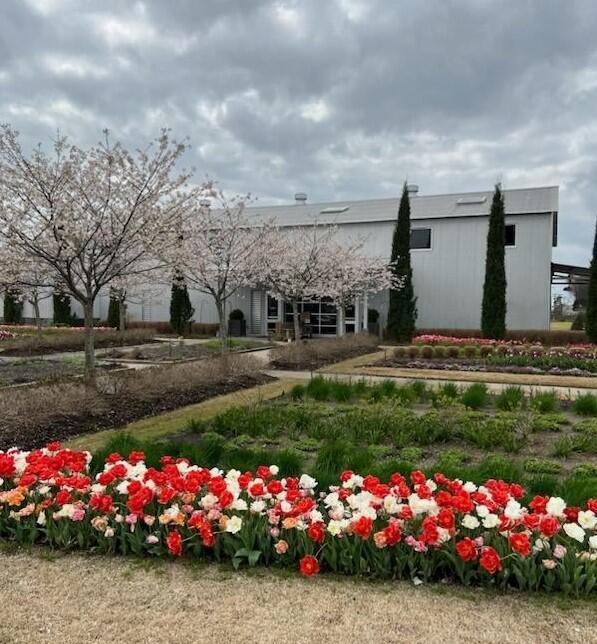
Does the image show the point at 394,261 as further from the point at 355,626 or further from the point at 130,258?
the point at 355,626

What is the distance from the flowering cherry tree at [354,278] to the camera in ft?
59.1

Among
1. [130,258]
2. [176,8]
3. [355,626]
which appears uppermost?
[176,8]

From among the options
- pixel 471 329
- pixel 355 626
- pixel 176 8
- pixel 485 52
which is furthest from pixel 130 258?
pixel 471 329

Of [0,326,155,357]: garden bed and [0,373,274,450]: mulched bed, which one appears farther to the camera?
[0,326,155,357]: garden bed

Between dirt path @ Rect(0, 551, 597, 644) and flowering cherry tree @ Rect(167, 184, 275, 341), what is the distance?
9114 mm

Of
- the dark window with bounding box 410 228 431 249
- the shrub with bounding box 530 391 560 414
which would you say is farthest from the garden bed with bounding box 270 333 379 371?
the dark window with bounding box 410 228 431 249

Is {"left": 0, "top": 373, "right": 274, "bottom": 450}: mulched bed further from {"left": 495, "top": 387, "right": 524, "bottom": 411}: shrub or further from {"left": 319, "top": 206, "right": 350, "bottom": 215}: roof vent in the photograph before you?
{"left": 319, "top": 206, "right": 350, "bottom": 215}: roof vent

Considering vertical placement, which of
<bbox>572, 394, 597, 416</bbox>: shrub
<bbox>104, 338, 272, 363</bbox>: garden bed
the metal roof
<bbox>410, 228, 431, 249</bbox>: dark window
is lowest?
<bbox>104, 338, 272, 363</bbox>: garden bed

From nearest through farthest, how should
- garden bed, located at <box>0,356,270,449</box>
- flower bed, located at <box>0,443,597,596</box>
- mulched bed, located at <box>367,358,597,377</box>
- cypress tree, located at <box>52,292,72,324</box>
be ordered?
flower bed, located at <box>0,443,597,596</box> < garden bed, located at <box>0,356,270,449</box> < mulched bed, located at <box>367,358,597,377</box> < cypress tree, located at <box>52,292,72,324</box>

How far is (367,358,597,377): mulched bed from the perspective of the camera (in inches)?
467

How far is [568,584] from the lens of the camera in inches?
106

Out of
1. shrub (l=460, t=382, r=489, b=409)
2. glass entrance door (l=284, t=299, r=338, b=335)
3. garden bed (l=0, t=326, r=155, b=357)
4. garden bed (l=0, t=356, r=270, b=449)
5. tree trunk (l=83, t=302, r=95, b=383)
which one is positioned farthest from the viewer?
glass entrance door (l=284, t=299, r=338, b=335)

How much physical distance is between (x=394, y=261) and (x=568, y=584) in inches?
771

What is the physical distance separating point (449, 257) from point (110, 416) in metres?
18.8
